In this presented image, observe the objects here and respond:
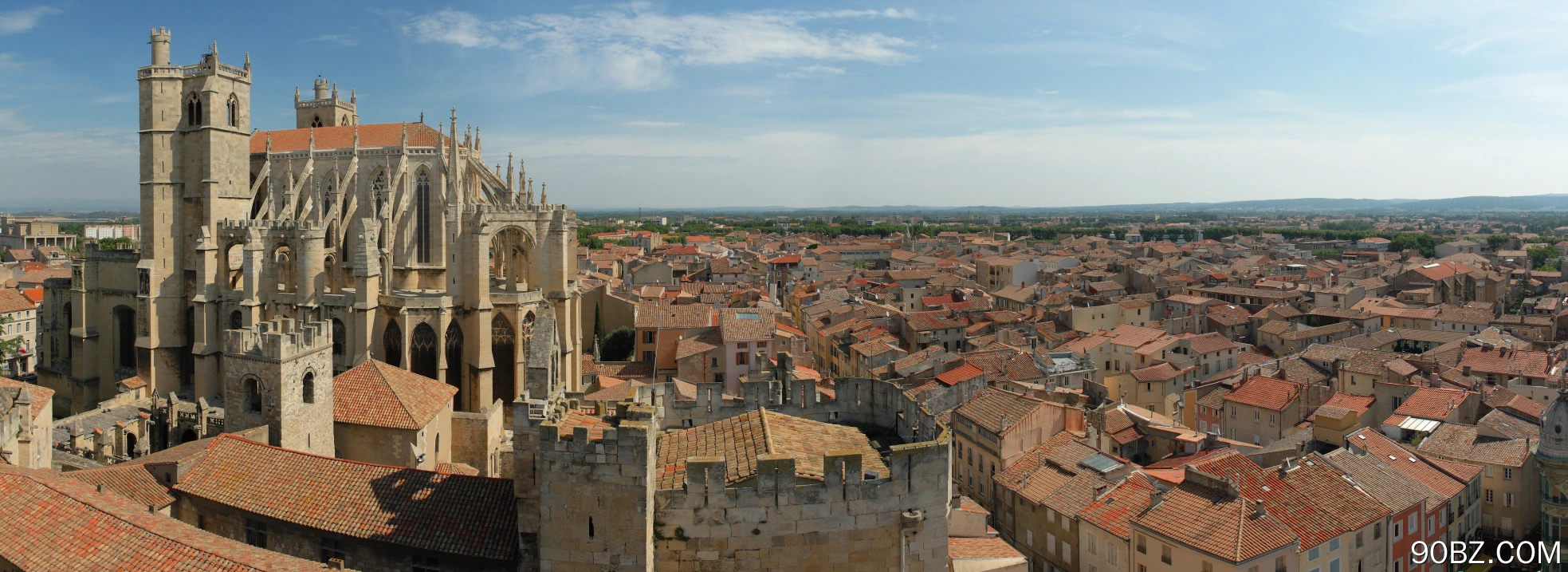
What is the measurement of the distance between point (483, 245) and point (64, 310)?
29585 millimetres

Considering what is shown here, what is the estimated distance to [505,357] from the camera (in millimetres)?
41250

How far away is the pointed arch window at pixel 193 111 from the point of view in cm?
4581

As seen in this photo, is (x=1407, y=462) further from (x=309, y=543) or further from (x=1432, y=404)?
(x=309, y=543)

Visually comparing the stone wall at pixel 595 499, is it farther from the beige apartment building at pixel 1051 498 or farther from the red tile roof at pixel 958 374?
the red tile roof at pixel 958 374

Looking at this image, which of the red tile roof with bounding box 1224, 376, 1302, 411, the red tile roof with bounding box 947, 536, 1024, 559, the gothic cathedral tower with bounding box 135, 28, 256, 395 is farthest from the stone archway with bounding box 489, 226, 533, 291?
the red tile roof with bounding box 1224, 376, 1302, 411

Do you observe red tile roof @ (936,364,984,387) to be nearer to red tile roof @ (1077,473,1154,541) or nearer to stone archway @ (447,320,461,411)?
red tile roof @ (1077,473,1154,541)

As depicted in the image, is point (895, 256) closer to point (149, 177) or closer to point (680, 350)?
point (680, 350)

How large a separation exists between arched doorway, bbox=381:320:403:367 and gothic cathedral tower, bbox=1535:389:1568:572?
41183mm

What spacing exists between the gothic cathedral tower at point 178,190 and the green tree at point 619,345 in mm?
21020

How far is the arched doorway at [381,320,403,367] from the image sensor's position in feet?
129

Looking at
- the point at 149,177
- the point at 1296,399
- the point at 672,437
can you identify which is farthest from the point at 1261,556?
the point at 149,177

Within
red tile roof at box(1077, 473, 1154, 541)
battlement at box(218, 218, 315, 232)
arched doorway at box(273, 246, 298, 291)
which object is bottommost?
red tile roof at box(1077, 473, 1154, 541)

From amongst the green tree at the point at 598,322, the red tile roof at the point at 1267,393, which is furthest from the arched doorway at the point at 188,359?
the red tile roof at the point at 1267,393

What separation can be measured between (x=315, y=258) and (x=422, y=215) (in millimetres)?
5364
